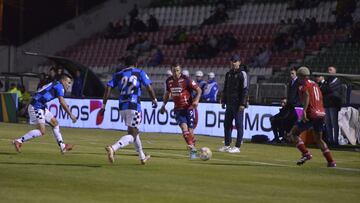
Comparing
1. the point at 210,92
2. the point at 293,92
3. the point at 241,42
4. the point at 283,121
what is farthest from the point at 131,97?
the point at 241,42

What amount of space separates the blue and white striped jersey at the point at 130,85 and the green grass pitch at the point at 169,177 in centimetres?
112

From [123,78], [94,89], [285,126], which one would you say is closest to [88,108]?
[94,89]

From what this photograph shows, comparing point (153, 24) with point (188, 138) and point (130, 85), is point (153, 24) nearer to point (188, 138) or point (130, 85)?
point (188, 138)

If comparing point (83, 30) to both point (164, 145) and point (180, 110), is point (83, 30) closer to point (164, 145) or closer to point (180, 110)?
point (164, 145)

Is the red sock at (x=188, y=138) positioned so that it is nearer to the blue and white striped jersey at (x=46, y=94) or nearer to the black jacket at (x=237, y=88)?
the black jacket at (x=237, y=88)

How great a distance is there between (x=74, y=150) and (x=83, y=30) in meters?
30.1

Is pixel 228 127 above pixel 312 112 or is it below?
below

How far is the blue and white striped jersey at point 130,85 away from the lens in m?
16.2

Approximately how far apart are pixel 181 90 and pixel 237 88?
5.91 feet

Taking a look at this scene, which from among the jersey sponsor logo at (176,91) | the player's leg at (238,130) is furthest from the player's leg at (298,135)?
the player's leg at (238,130)

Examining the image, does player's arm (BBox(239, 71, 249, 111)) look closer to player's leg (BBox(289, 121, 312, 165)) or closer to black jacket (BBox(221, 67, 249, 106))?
black jacket (BBox(221, 67, 249, 106))

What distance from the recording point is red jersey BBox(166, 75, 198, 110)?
63.7ft

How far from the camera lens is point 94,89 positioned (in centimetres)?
3559

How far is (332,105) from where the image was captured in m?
23.4
